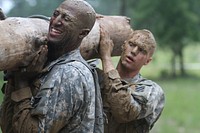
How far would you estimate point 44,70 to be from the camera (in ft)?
12.3

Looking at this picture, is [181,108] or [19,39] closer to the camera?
[19,39]

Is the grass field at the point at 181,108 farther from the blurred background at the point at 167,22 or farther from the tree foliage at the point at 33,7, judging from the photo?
the tree foliage at the point at 33,7

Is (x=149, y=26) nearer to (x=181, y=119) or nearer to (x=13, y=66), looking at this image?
(x=181, y=119)

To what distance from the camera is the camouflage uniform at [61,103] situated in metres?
3.56

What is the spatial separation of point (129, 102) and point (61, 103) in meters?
0.87

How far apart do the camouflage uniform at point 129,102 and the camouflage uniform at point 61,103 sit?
1.89 ft

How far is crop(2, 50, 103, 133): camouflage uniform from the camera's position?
11.7 ft

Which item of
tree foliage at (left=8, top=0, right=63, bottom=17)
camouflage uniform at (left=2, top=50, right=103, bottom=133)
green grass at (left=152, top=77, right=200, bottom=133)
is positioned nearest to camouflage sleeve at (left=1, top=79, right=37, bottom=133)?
camouflage uniform at (left=2, top=50, right=103, bottom=133)

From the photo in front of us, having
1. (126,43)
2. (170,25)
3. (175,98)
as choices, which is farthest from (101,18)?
(170,25)

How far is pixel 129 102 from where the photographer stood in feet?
14.1

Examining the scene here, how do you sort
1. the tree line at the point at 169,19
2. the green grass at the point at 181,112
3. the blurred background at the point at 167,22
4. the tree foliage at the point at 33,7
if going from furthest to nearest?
the tree line at the point at 169,19 < the blurred background at the point at 167,22 < the tree foliage at the point at 33,7 < the green grass at the point at 181,112

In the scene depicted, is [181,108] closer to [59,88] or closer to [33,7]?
[33,7]

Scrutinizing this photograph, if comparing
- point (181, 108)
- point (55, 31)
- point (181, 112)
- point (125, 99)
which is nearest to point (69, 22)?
point (55, 31)

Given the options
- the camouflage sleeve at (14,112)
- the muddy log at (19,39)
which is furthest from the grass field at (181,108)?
the camouflage sleeve at (14,112)
